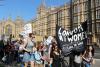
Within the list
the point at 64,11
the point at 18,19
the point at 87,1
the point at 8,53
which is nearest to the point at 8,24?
the point at 18,19

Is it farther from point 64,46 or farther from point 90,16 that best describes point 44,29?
point 64,46

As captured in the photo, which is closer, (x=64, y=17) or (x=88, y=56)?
(x=88, y=56)

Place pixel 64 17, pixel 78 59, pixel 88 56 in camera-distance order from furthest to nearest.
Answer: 1. pixel 64 17
2. pixel 78 59
3. pixel 88 56

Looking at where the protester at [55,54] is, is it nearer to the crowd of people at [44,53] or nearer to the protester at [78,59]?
the crowd of people at [44,53]

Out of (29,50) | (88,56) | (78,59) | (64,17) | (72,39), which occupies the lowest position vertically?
(78,59)

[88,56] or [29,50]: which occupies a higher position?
[29,50]

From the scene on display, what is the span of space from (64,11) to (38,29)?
15.9 m

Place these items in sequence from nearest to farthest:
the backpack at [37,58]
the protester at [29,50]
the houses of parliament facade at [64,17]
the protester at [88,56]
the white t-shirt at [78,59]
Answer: the protester at [29,50] < the protester at [88,56] < the white t-shirt at [78,59] < the backpack at [37,58] < the houses of parliament facade at [64,17]

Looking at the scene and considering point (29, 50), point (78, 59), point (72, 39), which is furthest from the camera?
point (72, 39)

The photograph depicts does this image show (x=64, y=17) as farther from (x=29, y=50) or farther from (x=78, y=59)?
(x=29, y=50)

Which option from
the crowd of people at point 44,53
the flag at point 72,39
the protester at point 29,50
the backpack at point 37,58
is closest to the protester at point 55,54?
the crowd of people at point 44,53

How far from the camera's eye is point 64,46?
1342 cm

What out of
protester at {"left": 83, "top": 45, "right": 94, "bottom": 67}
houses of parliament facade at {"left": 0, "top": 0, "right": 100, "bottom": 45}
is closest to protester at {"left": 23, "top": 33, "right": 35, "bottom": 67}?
protester at {"left": 83, "top": 45, "right": 94, "bottom": 67}

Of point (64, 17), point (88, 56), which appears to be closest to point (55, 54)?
point (88, 56)
